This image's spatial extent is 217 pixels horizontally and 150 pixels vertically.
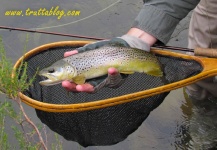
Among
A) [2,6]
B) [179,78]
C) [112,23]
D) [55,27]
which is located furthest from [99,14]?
[179,78]

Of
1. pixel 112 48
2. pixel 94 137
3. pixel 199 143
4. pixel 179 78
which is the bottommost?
pixel 199 143

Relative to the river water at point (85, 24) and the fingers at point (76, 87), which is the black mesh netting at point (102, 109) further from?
the river water at point (85, 24)

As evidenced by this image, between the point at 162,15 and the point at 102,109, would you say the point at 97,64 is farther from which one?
the point at 162,15

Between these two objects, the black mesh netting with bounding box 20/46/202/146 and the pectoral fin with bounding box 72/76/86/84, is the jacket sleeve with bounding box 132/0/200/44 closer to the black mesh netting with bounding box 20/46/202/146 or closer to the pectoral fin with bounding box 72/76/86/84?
the black mesh netting with bounding box 20/46/202/146

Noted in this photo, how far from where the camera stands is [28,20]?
177 inches

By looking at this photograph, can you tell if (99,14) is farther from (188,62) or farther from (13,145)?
(188,62)

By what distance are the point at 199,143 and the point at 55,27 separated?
6.89 feet

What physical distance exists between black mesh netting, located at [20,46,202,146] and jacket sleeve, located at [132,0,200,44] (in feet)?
0.52

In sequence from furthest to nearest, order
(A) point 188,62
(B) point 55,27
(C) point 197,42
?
(B) point 55,27 → (C) point 197,42 → (A) point 188,62

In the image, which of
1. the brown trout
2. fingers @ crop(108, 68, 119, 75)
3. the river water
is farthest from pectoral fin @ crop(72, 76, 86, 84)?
the river water

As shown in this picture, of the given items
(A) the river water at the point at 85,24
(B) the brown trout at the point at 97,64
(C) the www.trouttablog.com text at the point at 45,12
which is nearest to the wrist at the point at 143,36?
(B) the brown trout at the point at 97,64

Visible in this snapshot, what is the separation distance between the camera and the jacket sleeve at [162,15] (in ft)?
7.41

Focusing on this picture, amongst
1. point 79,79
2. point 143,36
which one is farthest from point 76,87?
point 143,36

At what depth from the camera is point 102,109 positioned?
210cm
